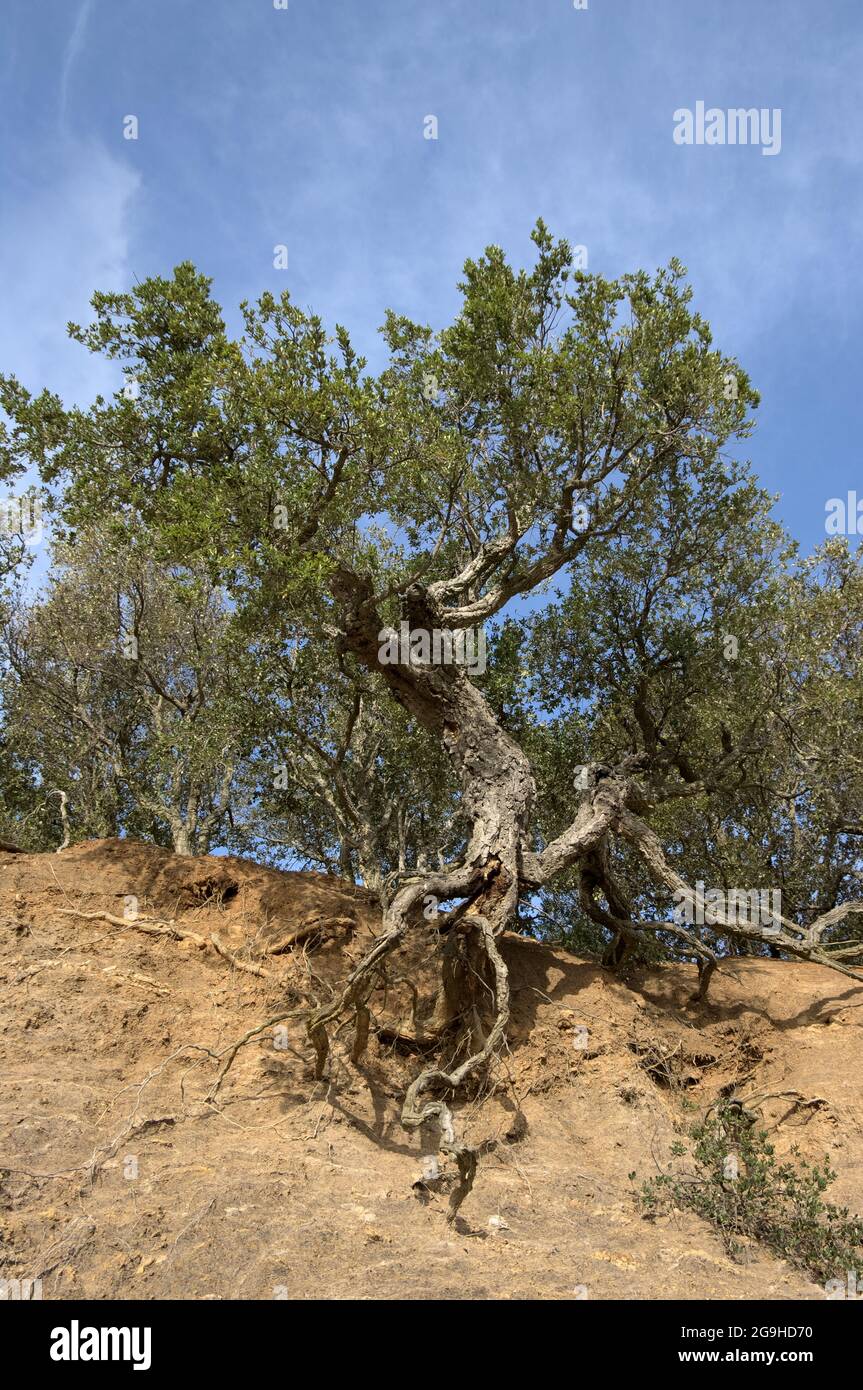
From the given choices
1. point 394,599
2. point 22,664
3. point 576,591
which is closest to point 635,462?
point 576,591

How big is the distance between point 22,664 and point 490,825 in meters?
16.6

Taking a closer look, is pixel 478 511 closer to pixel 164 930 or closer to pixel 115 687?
pixel 164 930

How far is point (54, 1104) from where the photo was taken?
317 inches

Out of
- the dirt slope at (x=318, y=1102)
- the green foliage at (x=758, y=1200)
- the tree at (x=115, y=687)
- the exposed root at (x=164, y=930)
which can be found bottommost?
the green foliage at (x=758, y=1200)

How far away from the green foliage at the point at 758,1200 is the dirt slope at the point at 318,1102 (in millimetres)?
190

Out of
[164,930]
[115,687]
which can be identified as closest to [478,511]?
[164,930]

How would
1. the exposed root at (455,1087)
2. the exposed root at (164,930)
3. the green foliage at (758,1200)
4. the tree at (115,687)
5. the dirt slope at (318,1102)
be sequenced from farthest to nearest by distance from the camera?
the tree at (115,687)
the exposed root at (164,930)
the exposed root at (455,1087)
the green foliage at (758,1200)
the dirt slope at (318,1102)

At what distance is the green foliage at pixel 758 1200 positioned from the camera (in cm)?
713

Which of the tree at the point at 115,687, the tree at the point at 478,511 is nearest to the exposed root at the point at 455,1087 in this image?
the tree at the point at 478,511

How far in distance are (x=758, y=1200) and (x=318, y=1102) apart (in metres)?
4.25

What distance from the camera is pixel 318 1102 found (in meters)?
9.11

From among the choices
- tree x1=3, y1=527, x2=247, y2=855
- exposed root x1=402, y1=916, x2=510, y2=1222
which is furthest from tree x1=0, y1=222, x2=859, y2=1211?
tree x1=3, y1=527, x2=247, y2=855

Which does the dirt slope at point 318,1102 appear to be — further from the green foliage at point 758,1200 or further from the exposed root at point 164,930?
the green foliage at point 758,1200

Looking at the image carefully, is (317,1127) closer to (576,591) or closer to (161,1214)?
(161,1214)
